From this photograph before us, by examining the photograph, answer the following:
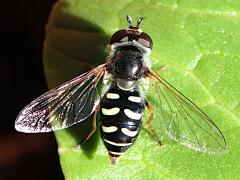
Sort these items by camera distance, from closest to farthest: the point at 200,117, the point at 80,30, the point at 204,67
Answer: the point at 200,117, the point at 204,67, the point at 80,30

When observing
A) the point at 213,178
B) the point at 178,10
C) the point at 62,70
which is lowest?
the point at 213,178

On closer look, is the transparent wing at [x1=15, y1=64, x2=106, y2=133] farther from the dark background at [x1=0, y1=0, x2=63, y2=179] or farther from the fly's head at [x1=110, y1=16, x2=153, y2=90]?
the dark background at [x1=0, y1=0, x2=63, y2=179]

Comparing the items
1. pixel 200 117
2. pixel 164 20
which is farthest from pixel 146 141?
pixel 164 20

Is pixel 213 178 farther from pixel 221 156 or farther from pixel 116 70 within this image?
pixel 116 70

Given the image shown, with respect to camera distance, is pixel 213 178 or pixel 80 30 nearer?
pixel 213 178

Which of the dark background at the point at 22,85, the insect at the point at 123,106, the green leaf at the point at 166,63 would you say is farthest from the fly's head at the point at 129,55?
the dark background at the point at 22,85

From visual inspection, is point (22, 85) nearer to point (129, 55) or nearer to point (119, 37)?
point (119, 37)

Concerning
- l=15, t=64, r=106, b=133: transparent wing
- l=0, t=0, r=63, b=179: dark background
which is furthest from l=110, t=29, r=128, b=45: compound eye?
l=0, t=0, r=63, b=179: dark background

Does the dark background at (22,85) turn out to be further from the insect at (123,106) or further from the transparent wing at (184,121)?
the transparent wing at (184,121)

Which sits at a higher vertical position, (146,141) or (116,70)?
(116,70)
